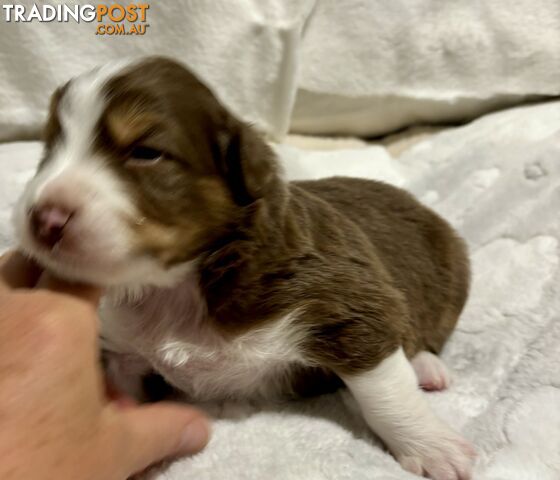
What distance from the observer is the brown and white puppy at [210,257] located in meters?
1.46

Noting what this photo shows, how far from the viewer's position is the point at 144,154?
1.57m

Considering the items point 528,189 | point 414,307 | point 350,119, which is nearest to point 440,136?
point 350,119

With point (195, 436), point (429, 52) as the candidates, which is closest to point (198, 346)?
point (195, 436)

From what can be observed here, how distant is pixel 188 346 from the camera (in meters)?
1.82

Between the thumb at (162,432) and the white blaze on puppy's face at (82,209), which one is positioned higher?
the white blaze on puppy's face at (82,209)

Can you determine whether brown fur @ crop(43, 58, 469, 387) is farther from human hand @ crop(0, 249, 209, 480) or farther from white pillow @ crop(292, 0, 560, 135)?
white pillow @ crop(292, 0, 560, 135)

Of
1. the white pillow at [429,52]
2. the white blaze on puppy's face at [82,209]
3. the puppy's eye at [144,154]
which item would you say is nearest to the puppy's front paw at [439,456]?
the white blaze on puppy's face at [82,209]

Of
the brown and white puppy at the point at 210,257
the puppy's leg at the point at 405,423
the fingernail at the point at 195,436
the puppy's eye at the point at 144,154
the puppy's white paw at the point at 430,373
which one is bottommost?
the puppy's white paw at the point at 430,373

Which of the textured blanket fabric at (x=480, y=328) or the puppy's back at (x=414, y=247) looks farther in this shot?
the puppy's back at (x=414, y=247)

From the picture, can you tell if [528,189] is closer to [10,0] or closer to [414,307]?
[414,307]

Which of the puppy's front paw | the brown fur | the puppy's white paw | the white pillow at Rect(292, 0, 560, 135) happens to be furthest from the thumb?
the white pillow at Rect(292, 0, 560, 135)

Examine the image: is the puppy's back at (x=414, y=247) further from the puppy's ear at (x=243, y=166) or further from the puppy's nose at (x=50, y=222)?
the puppy's nose at (x=50, y=222)

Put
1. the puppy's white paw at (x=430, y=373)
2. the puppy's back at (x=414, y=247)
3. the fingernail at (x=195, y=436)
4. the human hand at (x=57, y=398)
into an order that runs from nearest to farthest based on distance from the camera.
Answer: the human hand at (x=57, y=398) → the fingernail at (x=195, y=436) → the puppy's white paw at (x=430, y=373) → the puppy's back at (x=414, y=247)

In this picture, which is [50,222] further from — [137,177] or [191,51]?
[191,51]
